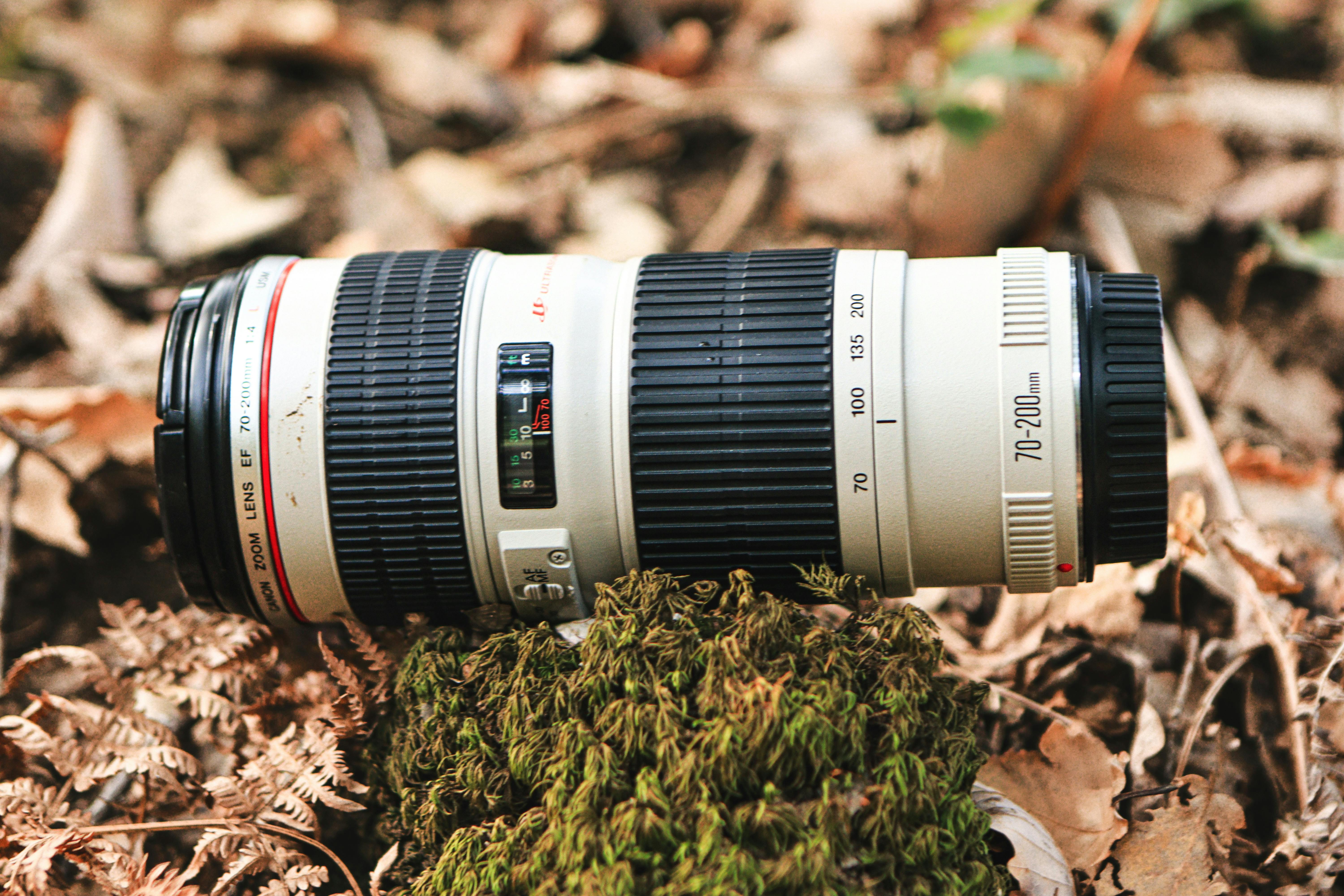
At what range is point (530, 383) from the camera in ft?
7.38

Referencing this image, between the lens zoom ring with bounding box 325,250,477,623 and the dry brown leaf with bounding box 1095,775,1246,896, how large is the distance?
146 cm

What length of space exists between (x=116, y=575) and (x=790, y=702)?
6.98 feet

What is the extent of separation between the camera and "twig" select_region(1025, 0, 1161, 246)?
3729mm

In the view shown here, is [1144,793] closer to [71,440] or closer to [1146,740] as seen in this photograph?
[1146,740]

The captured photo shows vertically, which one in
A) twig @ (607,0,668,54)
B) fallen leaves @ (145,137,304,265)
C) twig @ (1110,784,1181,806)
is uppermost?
twig @ (607,0,668,54)

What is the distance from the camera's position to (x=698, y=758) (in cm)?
184

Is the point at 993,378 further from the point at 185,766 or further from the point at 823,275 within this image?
the point at 185,766

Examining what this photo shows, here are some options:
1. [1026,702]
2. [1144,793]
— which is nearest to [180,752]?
[1026,702]

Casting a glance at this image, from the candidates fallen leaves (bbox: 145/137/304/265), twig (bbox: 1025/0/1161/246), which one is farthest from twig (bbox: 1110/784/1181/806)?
fallen leaves (bbox: 145/137/304/265)

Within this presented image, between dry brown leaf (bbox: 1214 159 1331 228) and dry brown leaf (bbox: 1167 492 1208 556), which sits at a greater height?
dry brown leaf (bbox: 1214 159 1331 228)

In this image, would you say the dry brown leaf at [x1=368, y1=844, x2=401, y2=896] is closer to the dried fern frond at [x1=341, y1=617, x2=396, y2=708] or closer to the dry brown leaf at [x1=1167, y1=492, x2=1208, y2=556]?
the dried fern frond at [x1=341, y1=617, x2=396, y2=708]

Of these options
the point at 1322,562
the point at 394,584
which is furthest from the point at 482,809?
the point at 1322,562

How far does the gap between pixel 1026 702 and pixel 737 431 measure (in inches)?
37.1

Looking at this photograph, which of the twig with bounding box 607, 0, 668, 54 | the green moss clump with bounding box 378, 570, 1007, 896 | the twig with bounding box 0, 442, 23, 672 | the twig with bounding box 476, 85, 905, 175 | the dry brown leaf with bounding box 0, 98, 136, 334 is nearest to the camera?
the green moss clump with bounding box 378, 570, 1007, 896
